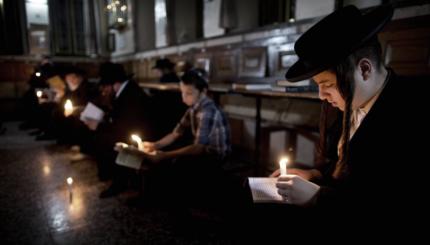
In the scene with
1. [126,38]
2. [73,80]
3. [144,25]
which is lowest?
[73,80]

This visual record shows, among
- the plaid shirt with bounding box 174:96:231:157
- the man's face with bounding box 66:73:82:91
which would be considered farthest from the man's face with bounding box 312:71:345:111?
the man's face with bounding box 66:73:82:91

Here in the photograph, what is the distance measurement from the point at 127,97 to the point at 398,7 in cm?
338

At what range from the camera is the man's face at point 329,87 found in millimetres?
1279

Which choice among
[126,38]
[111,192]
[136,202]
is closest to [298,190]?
[136,202]

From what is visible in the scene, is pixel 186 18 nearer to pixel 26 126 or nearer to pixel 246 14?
pixel 246 14

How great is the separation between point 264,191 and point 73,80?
5314mm

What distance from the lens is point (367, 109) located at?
135 centimetres

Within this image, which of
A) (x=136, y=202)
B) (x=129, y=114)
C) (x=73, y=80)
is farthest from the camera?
(x=73, y=80)

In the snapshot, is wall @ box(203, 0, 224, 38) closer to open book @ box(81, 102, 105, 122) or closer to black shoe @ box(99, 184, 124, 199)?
open book @ box(81, 102, 105, 122)

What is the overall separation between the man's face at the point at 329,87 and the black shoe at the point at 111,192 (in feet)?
9.93

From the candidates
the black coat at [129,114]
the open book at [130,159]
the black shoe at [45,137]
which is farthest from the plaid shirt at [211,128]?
the black shoe at [45,137]

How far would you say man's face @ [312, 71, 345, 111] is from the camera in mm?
1279

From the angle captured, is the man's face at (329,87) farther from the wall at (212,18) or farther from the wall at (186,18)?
the wall at (186,18)

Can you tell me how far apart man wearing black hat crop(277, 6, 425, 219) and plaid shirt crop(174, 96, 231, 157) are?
1.52m
